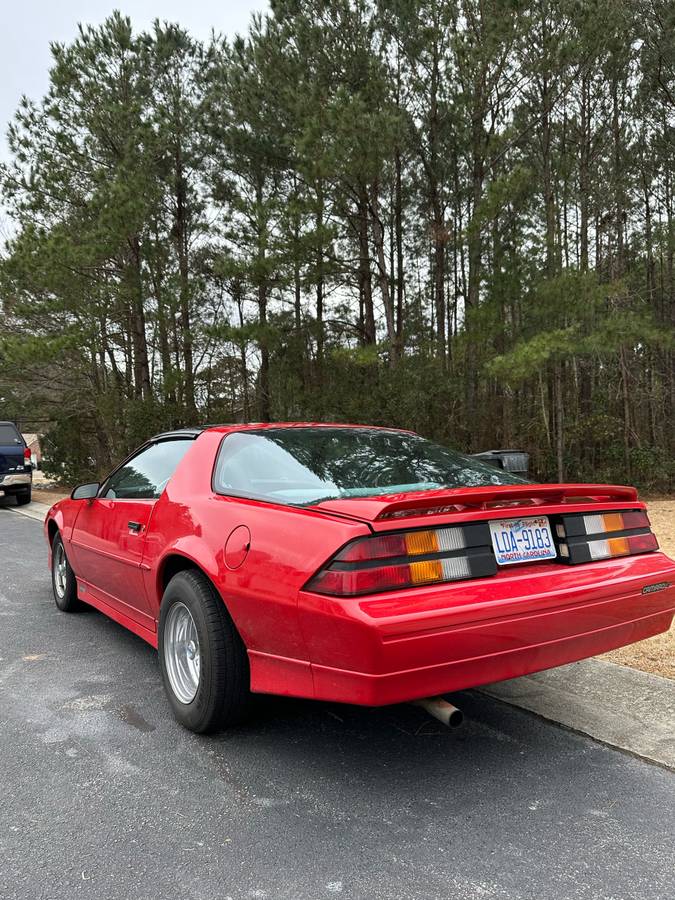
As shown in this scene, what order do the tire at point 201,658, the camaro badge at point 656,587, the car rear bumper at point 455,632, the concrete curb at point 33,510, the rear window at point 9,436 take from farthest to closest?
the rear window at point 9,436 < the concrete curb at point 33,510 < the camaro badge at point 656,587 < the tire at point 201,658 < the car rear bumper at point 455,632

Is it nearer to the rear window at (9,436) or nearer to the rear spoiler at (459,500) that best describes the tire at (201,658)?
the rear spoiler at (459,500)

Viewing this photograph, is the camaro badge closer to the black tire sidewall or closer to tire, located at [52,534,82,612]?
the black tire sidewall

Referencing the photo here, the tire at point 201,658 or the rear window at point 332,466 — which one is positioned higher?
the rear window at point 332,466

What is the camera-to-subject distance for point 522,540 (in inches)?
109

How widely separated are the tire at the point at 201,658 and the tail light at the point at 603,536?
1.40 m

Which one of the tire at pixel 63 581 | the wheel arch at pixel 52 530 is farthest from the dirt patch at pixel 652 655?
the wheel arch at pixel 52 530

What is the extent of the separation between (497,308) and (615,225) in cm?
724

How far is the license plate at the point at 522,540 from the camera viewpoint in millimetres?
2688

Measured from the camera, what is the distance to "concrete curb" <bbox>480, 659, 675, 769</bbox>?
9.76ft

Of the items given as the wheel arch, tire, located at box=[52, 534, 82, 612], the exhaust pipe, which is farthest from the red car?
the wheel arch

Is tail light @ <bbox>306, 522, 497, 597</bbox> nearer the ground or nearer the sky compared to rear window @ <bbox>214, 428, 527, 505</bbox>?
nearer the ground

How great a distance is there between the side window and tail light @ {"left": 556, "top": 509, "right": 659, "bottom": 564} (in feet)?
6.45

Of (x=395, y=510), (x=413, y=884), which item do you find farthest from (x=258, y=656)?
(x=413, y=884)

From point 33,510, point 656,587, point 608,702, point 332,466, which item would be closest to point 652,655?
point 608,702
